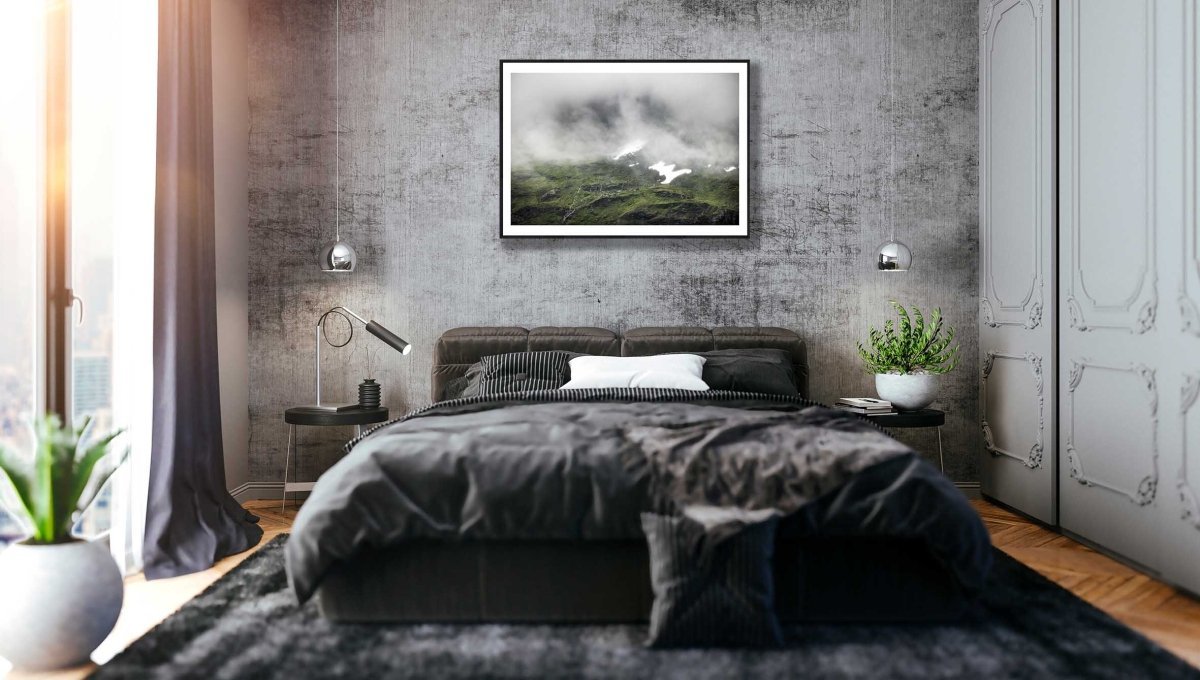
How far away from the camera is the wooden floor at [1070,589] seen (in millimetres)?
2490

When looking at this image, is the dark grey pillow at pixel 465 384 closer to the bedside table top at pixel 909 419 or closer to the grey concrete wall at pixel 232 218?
the grey concrete wall at pixel 232 218

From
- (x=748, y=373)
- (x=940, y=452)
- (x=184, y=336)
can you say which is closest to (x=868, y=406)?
(x=748, y=373)

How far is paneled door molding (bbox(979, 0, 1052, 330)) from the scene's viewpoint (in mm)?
3883

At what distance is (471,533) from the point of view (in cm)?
240

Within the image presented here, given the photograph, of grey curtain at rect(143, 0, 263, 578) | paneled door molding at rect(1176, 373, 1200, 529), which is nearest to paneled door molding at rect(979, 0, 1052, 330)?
paneled door molding at rect(1176, 373, 1200, 529)

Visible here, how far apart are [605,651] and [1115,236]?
2.66 metres

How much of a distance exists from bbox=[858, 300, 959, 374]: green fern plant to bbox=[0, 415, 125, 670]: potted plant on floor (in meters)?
3.44

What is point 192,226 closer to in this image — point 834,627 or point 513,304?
point 513,304

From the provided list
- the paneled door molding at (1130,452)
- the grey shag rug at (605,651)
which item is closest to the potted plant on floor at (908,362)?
the paneled door molding at (1130,452)

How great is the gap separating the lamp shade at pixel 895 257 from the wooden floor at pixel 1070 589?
1337 mm

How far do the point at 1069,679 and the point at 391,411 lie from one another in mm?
3430

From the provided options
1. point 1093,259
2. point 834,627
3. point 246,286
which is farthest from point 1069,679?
point 246,286

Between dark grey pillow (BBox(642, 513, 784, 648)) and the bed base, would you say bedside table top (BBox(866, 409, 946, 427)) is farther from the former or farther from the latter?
dark grey pillow (BBox(642, 513, 784, 648))

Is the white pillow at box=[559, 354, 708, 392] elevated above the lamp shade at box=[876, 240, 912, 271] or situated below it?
below
